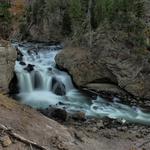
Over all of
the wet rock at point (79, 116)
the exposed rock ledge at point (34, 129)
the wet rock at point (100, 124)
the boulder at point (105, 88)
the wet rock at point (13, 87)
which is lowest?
the wet rock at point (100, 124)

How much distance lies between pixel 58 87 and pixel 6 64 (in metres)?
4.43

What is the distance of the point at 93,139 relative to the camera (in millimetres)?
17359

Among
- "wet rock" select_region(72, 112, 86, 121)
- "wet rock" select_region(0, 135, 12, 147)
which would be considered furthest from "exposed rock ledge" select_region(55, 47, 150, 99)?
"wet rock" select_region(0, 135, 12, 147)

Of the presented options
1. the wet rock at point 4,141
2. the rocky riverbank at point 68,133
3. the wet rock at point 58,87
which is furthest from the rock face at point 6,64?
the wet rock at point 4,141

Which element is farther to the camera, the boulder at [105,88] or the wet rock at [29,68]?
the wet rock at [29,68]

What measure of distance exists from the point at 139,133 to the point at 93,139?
3.93 m

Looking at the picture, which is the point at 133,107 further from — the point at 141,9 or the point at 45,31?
the point at 45,31

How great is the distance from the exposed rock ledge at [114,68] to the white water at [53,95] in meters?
→ 1.23

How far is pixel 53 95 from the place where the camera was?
87.7 ft

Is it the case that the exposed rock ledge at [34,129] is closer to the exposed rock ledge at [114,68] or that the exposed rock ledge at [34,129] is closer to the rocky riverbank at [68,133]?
the rocky riverbank at [68,133]

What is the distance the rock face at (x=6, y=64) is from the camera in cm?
2519

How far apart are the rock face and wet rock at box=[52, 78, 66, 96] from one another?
136 inches

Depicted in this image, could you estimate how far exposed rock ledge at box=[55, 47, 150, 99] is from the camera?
90.4 ft

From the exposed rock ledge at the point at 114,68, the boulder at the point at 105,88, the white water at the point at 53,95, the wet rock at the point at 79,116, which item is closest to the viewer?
the wet rock at the point at 79,116
